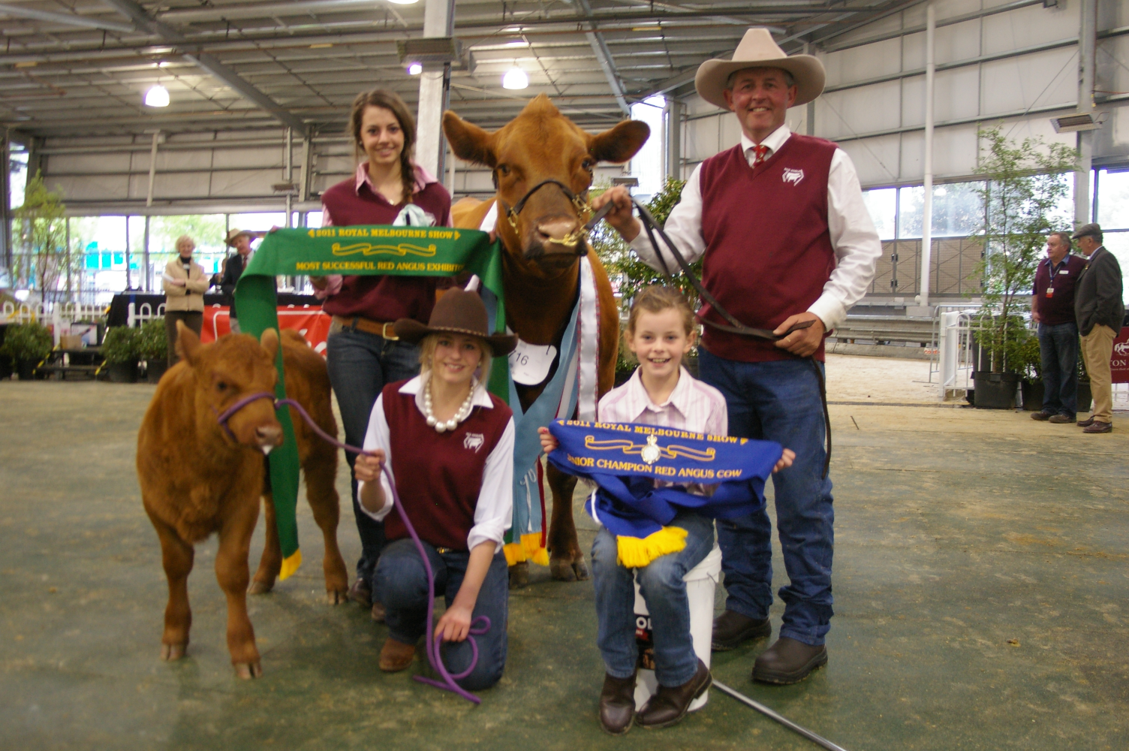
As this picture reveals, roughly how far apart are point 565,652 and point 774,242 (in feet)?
5.08

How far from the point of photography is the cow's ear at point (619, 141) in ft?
10.5

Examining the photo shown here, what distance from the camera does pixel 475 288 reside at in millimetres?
3121

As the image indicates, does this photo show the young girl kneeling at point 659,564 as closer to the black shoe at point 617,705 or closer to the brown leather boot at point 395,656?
the black shoe at point 617,705

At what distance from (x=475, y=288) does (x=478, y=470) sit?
0.83m

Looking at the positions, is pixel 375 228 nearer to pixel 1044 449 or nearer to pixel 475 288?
pixel 475 288

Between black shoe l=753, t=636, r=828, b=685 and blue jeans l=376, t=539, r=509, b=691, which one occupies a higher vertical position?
blue jeans l=376, t=539, r=509, b=691

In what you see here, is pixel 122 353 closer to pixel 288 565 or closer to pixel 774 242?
pixel 288 565

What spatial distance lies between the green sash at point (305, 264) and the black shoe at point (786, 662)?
5.27 feet

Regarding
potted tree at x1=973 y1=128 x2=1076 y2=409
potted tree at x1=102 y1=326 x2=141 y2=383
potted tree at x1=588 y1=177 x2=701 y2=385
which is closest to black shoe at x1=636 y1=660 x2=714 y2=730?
potted tree at x1=588 y1=177 x2=701 y2=385

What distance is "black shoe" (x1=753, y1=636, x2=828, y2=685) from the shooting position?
2.51 meters

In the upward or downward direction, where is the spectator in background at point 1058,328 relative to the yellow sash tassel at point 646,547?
upward

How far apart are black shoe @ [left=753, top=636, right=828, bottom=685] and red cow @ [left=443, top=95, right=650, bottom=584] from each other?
1193mm

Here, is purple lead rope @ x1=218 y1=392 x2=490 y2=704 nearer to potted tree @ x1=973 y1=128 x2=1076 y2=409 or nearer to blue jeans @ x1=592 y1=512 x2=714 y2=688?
blue jeans @ x1=592 y1=512 x2=714 y2=688

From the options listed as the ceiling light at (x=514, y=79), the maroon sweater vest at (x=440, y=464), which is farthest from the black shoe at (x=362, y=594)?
the ceiling light at (x=514, y=79)
